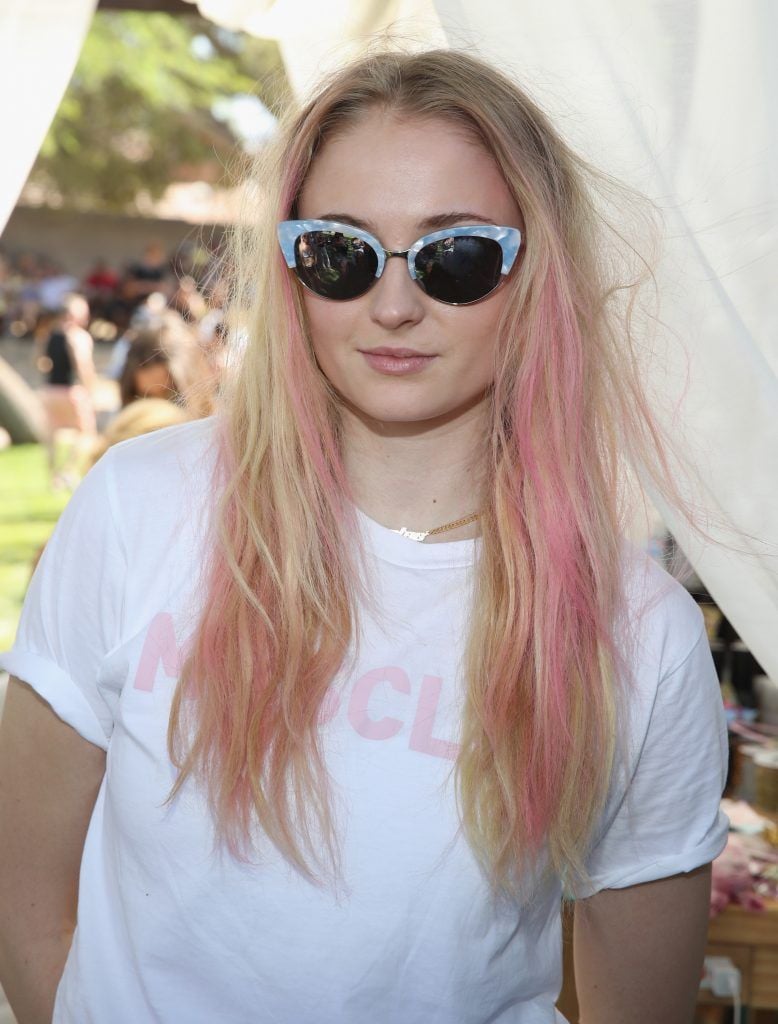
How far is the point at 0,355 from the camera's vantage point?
16.2 meters

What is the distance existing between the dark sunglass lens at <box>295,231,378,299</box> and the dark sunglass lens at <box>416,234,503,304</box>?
7cm

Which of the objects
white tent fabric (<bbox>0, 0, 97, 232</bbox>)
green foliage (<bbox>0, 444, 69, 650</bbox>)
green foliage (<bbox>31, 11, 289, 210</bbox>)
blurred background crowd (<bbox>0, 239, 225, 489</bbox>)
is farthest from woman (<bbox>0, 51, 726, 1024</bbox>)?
green foliage (<bbox>31, 11, 289, 210</bbox>)

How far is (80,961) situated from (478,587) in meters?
0.69

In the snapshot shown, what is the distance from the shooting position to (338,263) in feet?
4.59

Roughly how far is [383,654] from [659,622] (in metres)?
0.36

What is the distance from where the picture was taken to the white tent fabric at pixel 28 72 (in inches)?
76.5

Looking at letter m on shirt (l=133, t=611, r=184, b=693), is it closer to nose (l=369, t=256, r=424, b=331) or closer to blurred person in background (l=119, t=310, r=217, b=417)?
nose (l=369, t=256, r=424, b=331)

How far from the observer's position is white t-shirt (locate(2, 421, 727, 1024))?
4.45 feet

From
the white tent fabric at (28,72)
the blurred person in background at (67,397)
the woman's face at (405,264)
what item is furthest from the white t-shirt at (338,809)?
the blurred person in background at (67,397)

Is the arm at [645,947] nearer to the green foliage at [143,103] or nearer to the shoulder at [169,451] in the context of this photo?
the shoulder at [169,451]

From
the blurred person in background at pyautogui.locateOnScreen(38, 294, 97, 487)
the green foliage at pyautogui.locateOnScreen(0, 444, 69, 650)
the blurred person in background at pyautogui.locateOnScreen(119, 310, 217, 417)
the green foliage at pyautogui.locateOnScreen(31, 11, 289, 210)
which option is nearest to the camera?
the blurred person in background at pyautogui.locateOnScreen(119, 310, 217, 417)

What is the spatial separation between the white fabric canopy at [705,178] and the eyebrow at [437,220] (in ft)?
1.07

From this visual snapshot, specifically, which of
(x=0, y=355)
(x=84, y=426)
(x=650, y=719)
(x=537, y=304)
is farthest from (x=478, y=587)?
(x=0, y=355)

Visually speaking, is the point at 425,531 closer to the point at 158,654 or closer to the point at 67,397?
the point at 158,654
